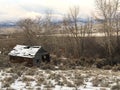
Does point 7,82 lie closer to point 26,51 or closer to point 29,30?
point 26,51

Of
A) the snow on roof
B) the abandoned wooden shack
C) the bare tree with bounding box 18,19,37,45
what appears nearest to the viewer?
the abandoned wooden shack

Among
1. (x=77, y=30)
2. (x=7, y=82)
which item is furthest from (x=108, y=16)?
(x=7, y=82)

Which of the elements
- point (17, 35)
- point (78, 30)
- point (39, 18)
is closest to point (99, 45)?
point (78, 30)

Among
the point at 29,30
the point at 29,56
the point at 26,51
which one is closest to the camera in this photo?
the point at 29,56

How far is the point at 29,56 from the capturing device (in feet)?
107

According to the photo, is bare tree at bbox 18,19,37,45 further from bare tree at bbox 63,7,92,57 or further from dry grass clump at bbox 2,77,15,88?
dry grass clump at bbox 2,77,15,88

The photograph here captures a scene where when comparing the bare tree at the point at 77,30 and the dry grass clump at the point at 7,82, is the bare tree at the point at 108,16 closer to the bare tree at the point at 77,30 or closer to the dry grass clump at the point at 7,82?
the bare tree at the point at 77,30

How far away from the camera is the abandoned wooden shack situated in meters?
32.4

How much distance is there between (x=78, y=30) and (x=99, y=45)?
1031cm

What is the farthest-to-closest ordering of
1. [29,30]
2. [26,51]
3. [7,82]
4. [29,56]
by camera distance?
[29,30], [26,51], [29,56], [7,82]

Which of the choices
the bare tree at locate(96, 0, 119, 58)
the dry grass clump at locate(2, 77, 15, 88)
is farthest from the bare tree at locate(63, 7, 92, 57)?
the dry grass clump at locate(2, 77, 15, 88)

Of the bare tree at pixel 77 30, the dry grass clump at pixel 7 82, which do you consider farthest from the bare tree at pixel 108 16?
the dry grass clump at pixel 7 82

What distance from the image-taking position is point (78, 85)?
14.4m

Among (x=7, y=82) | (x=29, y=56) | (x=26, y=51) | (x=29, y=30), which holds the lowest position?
(x=29, y=56)
